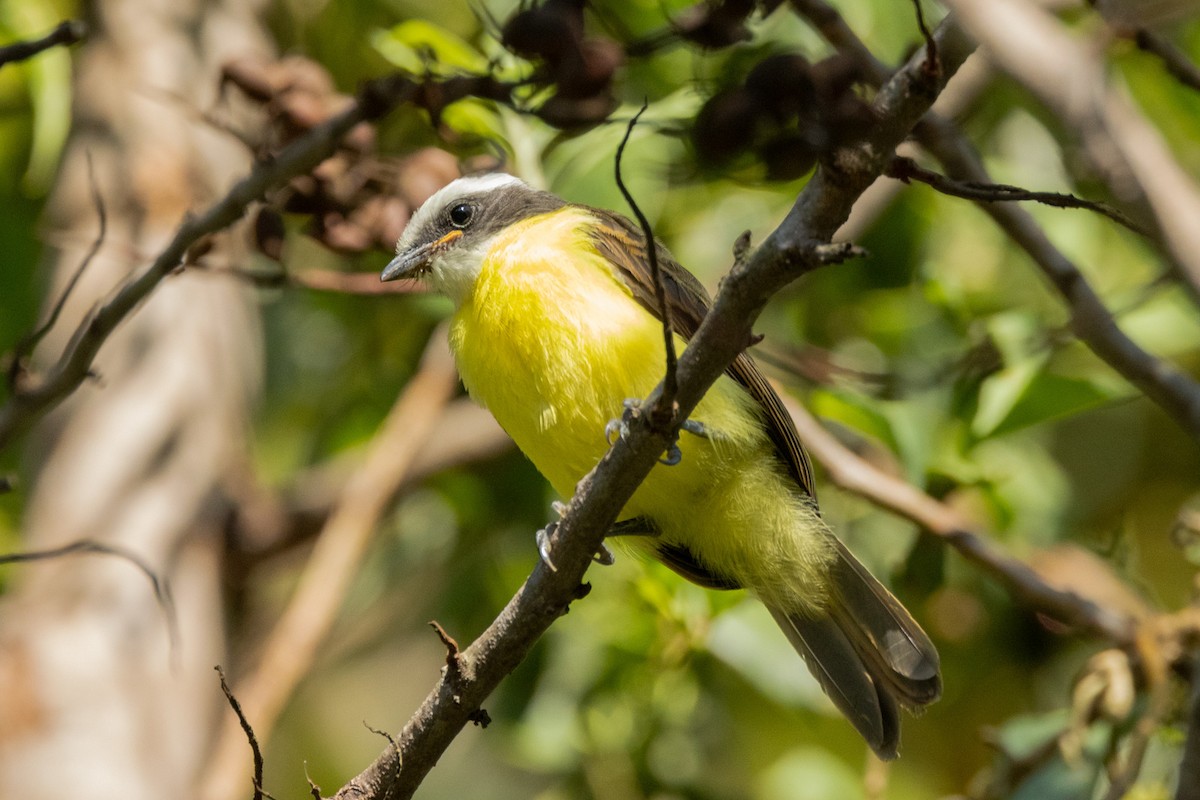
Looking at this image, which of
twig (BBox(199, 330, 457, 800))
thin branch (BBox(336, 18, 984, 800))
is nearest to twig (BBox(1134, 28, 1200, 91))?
thin branch (BBox(336, 18, 984, 800))

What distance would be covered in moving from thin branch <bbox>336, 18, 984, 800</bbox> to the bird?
521 millimetres

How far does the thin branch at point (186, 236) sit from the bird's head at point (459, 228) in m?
0.69

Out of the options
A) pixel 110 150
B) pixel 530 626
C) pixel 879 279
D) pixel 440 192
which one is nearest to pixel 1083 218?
pixel 879 279

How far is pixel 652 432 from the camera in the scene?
6.84 ft

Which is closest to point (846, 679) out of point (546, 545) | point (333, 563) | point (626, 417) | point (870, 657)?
point (870, 657)

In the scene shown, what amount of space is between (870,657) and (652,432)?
52.3 inches

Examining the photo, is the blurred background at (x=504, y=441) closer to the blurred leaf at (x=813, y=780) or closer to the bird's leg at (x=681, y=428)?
the blurred leaf at (x=813, y=780)

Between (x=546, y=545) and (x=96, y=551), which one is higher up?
(x=546, y=545)

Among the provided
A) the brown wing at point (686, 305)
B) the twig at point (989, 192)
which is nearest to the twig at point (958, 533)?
the brown wing at point (686, 305)

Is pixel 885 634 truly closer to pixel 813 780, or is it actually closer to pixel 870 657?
pixel 870 657

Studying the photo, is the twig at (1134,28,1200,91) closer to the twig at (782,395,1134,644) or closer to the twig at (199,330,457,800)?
the twig at (782,395,1134,644)

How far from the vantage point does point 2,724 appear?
11.7 ft

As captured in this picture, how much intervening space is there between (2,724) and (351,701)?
94.5 inches

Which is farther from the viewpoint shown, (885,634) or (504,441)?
(504,441)
